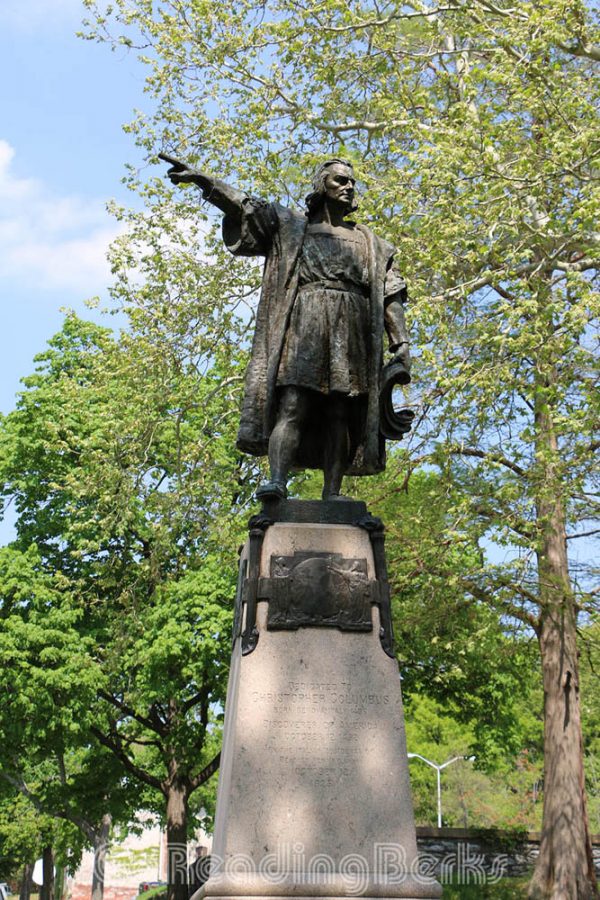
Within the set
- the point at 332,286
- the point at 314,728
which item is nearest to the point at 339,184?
the point at 332,286

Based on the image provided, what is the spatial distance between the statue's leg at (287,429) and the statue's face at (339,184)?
1.36m

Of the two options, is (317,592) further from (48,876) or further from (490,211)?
(48,876)

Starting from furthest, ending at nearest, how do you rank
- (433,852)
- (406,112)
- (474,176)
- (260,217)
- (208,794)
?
(208,794), (433,852), (406,112), (474,176), (260,217)

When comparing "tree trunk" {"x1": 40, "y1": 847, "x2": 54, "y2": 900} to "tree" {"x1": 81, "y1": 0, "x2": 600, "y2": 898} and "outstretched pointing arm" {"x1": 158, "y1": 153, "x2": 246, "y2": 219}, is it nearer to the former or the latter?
"tree" {"x1": 81, "y1": 0, "x2": 600, "y2": 898}

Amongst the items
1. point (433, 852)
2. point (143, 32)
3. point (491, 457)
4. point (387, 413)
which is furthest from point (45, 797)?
point (387, 413)

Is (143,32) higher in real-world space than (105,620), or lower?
higher

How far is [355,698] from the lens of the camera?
18.2 feet

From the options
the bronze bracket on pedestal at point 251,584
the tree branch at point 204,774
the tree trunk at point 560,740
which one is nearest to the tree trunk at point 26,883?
the tree branch at point 204,774

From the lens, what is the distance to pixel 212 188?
21.4 ft

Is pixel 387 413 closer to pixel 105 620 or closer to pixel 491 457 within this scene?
pixel 491 457

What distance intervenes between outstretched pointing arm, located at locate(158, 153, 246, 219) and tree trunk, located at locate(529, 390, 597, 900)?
29.0 ft

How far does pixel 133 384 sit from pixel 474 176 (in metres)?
7.06

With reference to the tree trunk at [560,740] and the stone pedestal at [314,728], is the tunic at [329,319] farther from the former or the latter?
the tree trunk at [560,740]

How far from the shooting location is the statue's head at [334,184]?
667 cm
